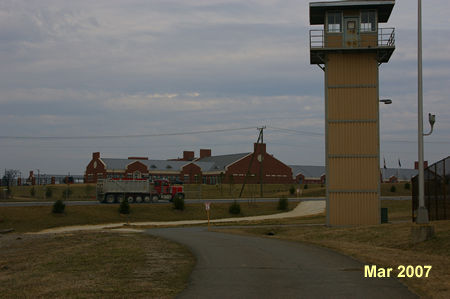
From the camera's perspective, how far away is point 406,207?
194 feet

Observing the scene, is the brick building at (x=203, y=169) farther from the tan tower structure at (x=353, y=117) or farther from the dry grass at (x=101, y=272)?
the dry grass at (x=101, y=272)

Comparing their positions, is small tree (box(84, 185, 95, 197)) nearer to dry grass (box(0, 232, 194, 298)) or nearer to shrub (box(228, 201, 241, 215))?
shrub (box(228, 201, 241, 215))

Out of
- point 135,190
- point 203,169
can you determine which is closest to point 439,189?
point 135,190

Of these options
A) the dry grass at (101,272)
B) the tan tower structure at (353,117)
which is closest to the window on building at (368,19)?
the tan tower structure at (353,117)

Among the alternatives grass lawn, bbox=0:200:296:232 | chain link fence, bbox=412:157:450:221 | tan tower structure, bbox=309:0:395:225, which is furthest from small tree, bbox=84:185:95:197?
chain link fence, bbox=412:157:450:221

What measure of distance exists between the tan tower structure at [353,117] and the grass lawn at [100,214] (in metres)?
22.7

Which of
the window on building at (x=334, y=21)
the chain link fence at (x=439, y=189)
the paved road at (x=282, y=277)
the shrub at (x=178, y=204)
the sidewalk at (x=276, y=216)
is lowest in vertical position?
the sidewalk at (x=276, y=216)

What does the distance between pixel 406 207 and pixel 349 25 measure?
29104 millimetres

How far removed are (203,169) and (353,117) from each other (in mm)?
81223

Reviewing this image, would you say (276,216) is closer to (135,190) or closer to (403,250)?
(135,190)

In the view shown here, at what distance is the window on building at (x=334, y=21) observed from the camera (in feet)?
122

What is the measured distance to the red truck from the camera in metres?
60.2

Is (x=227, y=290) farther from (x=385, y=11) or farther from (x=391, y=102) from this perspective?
(x=385, y=11)

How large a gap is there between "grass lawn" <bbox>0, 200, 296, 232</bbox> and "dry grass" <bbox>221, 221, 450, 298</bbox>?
Answer: 27.2 metres
